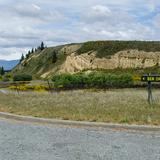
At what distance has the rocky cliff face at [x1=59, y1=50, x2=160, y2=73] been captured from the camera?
98.5 m

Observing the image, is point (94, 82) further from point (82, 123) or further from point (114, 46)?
point (114, 46)

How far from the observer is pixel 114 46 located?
10719cm

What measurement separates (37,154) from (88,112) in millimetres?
5072

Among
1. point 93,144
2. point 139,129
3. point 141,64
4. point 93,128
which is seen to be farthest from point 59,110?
point 141,64

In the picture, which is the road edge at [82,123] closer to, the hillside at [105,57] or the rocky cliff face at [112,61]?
the hillside at [105,57]

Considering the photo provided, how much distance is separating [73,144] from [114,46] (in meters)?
99.5

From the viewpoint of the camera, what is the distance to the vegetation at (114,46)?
102794mm

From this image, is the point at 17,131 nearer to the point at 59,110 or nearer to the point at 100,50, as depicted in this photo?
Result: the point at 59,110

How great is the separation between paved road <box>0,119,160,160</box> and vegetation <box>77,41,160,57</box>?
9207cm

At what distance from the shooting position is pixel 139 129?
1020cm

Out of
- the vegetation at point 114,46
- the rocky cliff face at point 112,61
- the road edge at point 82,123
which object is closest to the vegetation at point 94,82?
the road edge at point 82,123

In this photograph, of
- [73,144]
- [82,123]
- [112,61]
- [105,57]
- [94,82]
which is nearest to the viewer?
[73,144]

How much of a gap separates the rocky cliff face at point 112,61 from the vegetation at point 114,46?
230 centimetres

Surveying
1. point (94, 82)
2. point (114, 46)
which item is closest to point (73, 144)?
point (94, 82)
